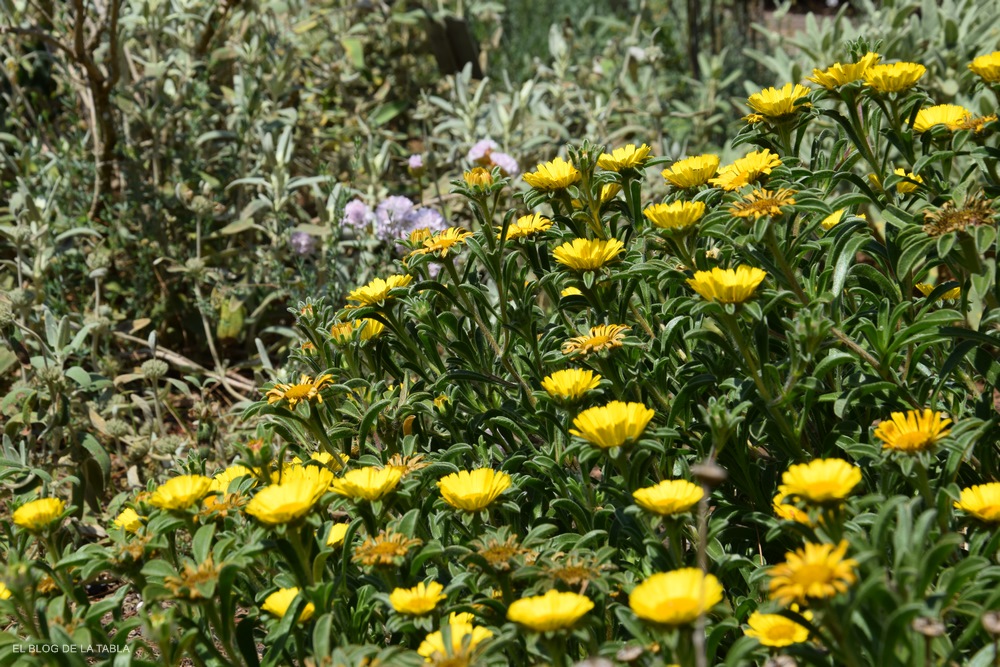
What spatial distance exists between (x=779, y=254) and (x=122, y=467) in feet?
8.07

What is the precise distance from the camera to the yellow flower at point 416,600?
1.38 m

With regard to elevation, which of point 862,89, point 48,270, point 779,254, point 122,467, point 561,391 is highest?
point 862,89

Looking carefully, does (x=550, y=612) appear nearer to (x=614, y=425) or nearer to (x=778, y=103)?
(x=614, y=425)

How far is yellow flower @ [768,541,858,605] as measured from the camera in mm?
1117

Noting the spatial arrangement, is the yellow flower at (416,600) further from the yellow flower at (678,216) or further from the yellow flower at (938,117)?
the yellow flower at (938,117)

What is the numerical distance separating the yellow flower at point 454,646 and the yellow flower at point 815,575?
0.41 meters

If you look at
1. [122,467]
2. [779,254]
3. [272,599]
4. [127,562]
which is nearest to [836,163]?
[779,254]

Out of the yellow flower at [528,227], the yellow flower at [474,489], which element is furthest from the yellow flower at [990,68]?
the yellow flower at [474,489]

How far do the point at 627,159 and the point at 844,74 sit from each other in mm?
432

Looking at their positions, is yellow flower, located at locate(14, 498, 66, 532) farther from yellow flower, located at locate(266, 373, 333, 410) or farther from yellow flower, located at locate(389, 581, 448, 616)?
yellow flower, located at locate(389, 581, 448, 616)

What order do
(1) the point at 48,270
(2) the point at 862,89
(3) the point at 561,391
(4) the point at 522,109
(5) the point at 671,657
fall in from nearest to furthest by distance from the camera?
(5) the point at 671,657, (3) the point at 561,391, (2) the point at 862,89, (1) the point at 48,270, (4) the point at 522,109

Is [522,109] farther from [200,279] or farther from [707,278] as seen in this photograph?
[707,278]

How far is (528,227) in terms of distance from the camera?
79.3 inches

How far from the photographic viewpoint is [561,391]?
5.28 feet
